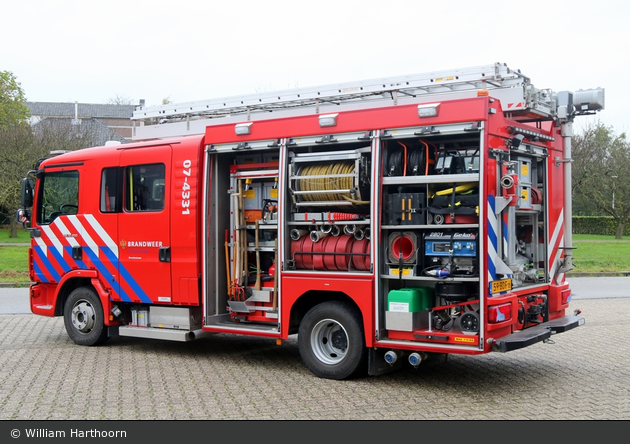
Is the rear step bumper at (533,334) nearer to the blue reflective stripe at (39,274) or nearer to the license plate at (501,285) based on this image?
the license plate at (501,285)

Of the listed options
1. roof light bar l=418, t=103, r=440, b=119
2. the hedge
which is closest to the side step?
roof light bar l=418, t=103, r=440, b=119

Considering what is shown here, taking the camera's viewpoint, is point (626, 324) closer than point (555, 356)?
No

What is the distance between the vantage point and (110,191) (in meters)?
9.88

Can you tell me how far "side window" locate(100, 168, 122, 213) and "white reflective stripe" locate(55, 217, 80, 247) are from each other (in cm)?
73

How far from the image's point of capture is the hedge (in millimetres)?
47344

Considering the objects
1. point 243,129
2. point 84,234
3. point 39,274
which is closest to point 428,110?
point 243,129

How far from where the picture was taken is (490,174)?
6.87 meters

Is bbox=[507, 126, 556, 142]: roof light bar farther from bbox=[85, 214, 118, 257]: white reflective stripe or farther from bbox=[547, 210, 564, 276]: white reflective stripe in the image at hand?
bbox=[85, 214, 118, 257]: white reflective stripe

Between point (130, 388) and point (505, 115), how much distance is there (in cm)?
506

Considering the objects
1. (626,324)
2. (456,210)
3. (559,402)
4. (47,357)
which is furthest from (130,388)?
(626,324)

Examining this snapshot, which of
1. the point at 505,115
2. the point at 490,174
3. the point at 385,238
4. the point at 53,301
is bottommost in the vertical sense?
the point at 53,301

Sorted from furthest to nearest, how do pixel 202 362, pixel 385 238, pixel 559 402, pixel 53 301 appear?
pixel 53 301 < pixel 202 362 < pixel 385 238 < pixel 559 402

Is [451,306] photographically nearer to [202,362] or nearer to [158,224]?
[202,362]

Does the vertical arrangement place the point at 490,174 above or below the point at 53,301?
above
